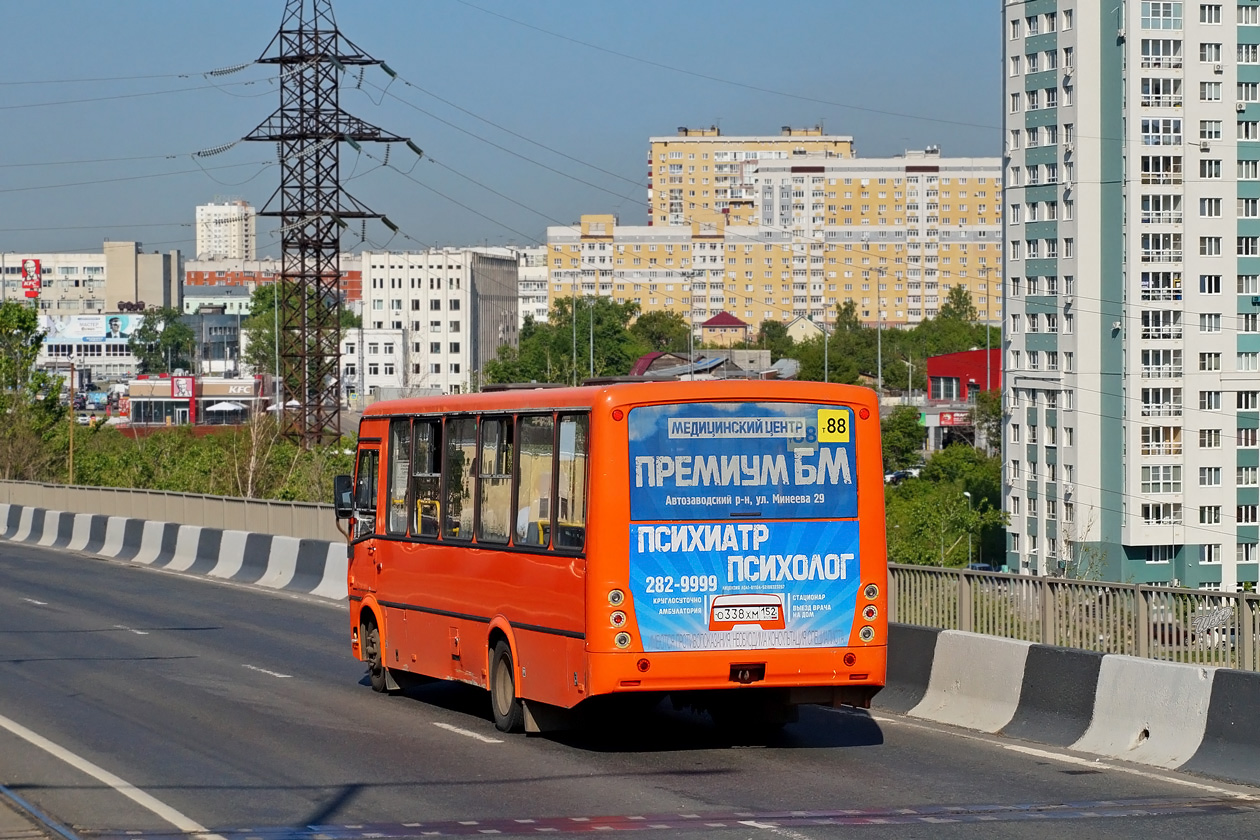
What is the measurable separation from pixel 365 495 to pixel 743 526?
16.5ft

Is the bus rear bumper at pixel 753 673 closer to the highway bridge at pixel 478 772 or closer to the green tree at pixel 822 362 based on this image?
the highway bridge at pixel 478 772

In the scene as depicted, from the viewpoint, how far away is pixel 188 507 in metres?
34.6

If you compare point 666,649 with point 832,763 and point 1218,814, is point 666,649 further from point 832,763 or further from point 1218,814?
point 1218,814

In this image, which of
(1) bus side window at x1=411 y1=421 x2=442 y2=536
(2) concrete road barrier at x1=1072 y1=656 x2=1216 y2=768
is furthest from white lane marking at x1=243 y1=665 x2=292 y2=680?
(2) concrete road barrier at x1=1072 y1=656 x2=1216 y2=768

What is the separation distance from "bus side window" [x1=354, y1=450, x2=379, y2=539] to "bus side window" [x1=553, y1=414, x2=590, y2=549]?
384 cm

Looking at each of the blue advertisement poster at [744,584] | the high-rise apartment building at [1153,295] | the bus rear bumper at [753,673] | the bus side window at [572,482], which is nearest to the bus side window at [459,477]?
the bus side window at [572,482]

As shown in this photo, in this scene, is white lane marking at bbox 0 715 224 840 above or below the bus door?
below

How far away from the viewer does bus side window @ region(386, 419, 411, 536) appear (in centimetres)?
1502

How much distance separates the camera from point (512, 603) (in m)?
12.9

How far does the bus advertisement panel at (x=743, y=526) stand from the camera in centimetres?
1179

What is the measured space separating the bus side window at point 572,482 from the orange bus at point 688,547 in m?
0.02

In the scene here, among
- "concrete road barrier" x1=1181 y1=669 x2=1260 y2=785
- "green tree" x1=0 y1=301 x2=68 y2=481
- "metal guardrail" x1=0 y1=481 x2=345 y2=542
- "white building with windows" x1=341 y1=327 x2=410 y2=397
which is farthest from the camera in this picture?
"white building with windows" x1=341 y1=327 x2=410 y2=397

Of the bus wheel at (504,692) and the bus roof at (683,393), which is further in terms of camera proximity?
the bus wheel at (504,692)

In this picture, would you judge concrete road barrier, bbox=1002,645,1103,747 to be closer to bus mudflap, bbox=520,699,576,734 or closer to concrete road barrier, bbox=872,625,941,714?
concrete road barrier, bbox=872,625,941,714
